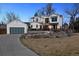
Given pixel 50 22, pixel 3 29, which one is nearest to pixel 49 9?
pixel 50 22

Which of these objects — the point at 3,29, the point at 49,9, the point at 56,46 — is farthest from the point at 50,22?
the point at 3,29

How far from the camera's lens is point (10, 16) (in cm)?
4619

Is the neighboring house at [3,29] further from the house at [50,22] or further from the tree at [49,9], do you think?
the tree at [49,9]

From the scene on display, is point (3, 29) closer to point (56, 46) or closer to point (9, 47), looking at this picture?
point (9, 47)

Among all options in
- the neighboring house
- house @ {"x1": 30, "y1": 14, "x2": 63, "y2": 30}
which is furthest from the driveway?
house @ {"x1": 30, "y1": 14, "x2": 63, "y2": 30}

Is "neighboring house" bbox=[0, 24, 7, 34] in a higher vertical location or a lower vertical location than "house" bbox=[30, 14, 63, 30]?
lower

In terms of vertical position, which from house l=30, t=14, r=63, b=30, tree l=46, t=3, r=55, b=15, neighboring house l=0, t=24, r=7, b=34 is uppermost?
tree l=46, t=3, r=55, b=15

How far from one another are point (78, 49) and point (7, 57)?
1.06 metres

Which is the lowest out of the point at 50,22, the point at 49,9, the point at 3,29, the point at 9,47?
the point at 9,47

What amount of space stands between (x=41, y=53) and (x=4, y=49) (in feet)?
1.81

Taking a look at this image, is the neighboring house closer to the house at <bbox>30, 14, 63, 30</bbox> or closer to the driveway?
the driveway

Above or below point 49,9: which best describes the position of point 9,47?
below

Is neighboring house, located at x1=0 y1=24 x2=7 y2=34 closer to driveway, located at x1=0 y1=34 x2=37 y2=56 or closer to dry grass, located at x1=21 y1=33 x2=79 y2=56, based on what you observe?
driveway, located at x1=0 y1=34 x2=37 y2=56

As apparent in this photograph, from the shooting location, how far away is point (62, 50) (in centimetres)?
4622
